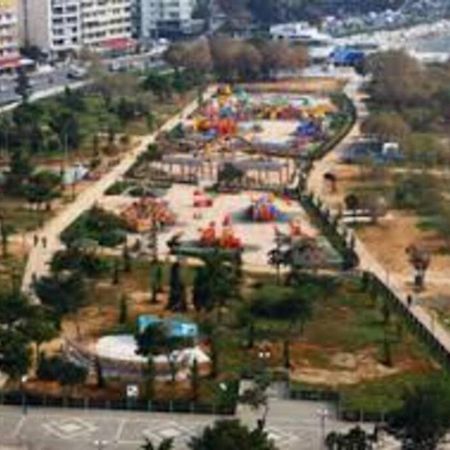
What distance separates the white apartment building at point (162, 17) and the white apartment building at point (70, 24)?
29.0 feet

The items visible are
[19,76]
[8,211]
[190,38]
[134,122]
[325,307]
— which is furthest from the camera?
[190,38]

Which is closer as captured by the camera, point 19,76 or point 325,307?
point 325,307

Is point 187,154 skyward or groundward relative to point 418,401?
groundward

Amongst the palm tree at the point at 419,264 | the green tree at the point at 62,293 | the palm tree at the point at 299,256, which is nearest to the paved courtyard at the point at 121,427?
the green tree at the point at 62,293

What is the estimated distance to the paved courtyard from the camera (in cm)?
2969

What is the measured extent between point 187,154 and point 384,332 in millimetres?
27225

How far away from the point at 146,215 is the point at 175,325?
15.3 metres

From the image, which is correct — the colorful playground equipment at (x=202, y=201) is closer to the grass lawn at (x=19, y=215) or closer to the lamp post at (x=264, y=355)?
the grass lawn at (x=19, y=215)

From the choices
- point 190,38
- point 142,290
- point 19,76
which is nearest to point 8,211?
point 142,290

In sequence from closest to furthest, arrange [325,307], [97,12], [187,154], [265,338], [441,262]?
[265,338] < [325,307] < [441,262] < [187,154] < [97,12]

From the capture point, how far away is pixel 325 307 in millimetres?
39500

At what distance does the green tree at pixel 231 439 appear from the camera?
83.1 ft

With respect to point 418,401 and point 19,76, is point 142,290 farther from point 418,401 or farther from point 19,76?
point 19,76

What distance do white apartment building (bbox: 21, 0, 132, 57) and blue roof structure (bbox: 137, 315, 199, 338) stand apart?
198 ft
